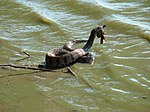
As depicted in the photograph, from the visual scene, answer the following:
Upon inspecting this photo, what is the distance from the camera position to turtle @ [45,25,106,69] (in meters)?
6.93

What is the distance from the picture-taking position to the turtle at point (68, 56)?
22.7 ft

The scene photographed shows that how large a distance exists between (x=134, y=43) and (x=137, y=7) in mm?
2320

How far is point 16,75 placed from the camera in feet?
21.3

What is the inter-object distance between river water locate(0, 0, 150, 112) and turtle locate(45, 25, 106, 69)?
0.52 ft

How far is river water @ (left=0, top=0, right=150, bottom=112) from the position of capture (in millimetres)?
5555

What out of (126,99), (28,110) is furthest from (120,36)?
(28,110)

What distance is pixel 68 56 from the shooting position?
7.02m

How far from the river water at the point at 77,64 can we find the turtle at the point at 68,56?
158 mm

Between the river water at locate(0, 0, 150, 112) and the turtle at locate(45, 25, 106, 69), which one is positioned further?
the turtle at locate(45, 25, 106, 69)

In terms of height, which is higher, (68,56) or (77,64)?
(68,56)

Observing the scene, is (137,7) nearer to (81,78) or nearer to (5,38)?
(5,38)

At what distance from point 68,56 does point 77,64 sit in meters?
0.20

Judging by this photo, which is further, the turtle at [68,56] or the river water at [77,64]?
the turtle at [68,56]

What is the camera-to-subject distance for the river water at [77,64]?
5555mm
